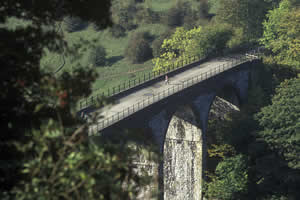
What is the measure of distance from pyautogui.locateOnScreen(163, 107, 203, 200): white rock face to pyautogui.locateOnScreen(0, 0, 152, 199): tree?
36.0 m

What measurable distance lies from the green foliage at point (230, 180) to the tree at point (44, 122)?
1419 inches

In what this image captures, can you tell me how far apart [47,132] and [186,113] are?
3951 centimetres

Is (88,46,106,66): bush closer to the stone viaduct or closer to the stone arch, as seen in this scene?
the stone viaduct

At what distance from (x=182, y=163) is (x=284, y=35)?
26178 millimetres

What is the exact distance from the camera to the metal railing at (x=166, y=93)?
36.1 meters

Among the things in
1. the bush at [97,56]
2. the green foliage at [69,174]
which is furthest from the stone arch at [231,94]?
the green foliage at [69,174]

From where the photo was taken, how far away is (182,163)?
5150 cm

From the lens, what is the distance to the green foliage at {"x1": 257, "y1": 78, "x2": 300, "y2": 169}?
46594mm

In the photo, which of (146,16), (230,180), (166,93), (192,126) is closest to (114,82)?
(146,16)

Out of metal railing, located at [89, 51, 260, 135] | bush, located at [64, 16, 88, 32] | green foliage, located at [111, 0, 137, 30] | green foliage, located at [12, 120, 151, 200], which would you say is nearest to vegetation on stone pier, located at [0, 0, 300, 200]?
green foliage, located at [12, 120, 151, 200]

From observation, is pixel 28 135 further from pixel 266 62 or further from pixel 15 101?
pixel 266 62

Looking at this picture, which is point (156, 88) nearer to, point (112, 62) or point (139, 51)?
point (139, 51)

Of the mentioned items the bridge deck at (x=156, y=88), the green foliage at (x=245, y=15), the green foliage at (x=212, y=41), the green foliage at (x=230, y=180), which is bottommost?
the green foliage at (x=230, y=180)

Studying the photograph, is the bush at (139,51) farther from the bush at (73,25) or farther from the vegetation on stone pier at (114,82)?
the bush at (73,25)
